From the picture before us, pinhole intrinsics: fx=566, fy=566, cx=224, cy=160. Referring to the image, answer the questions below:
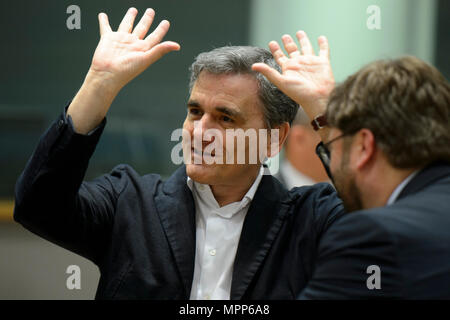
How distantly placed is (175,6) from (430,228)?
3.14m

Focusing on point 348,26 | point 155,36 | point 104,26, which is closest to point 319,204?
point 155,36

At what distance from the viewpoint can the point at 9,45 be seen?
4.03 m

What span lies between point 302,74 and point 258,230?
1.65 feet

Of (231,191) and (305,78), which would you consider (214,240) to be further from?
(305,78)

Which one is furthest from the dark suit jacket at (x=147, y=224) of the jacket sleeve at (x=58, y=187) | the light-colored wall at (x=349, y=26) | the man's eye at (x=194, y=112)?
the light-colored wall at (x=349, y=26)

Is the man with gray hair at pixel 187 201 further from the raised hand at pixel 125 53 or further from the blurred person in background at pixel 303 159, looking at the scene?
the blurred person in background at pixel 303 159

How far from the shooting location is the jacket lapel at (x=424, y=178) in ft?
4.45

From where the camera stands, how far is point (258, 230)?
1709 millimetres

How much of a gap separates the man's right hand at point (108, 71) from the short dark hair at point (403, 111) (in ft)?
1.78

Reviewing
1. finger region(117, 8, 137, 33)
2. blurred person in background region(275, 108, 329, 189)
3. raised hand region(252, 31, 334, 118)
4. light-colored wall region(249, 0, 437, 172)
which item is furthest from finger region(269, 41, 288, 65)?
light-colored wall region(249, 0, 437, 172)

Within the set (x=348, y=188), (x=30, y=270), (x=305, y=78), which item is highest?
(x=305, y=78)

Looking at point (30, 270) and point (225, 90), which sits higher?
point (225, 90)

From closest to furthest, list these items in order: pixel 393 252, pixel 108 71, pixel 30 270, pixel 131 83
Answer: pixel 393 252, pixel 108 71, pixel 30 270, pixel 131 83
